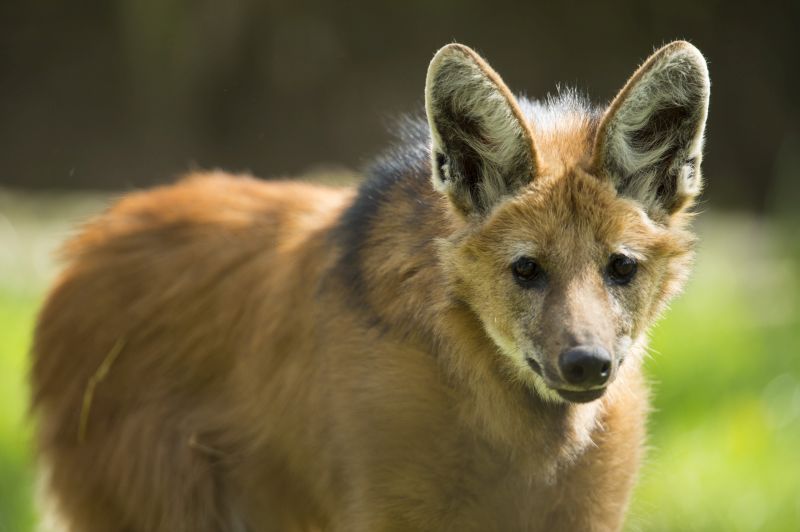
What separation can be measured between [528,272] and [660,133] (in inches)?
19.0

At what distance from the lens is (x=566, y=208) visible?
2.44 metres

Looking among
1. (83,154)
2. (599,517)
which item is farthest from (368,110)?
(599,517)

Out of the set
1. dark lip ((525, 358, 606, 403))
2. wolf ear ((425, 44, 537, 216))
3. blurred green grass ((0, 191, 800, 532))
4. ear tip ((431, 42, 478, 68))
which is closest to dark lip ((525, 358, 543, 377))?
dark lip ((525, 358, 606, 403))

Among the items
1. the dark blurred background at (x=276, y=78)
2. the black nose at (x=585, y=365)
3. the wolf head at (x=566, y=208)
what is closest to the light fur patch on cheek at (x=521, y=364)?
the wolf head at (x=566, y=208)

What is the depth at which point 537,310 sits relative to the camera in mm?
2387

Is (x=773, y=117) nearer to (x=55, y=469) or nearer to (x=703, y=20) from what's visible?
(x=703, y=20)

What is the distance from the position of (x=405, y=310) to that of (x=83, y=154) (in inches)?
318

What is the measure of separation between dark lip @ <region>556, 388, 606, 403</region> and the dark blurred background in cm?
766

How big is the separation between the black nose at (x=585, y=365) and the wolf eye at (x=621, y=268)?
9.1 inches

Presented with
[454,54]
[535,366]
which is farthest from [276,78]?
[535,366]

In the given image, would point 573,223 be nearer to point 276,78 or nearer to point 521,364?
point 521,364

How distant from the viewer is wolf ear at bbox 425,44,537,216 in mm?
2392

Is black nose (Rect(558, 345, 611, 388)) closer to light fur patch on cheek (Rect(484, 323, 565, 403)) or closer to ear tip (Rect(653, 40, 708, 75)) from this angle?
light fur patch on cheek (Rect(484, 323, 565, 403))

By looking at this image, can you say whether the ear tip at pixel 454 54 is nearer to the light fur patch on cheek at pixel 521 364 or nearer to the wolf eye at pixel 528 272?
the wolf eye at pixel 528 272
